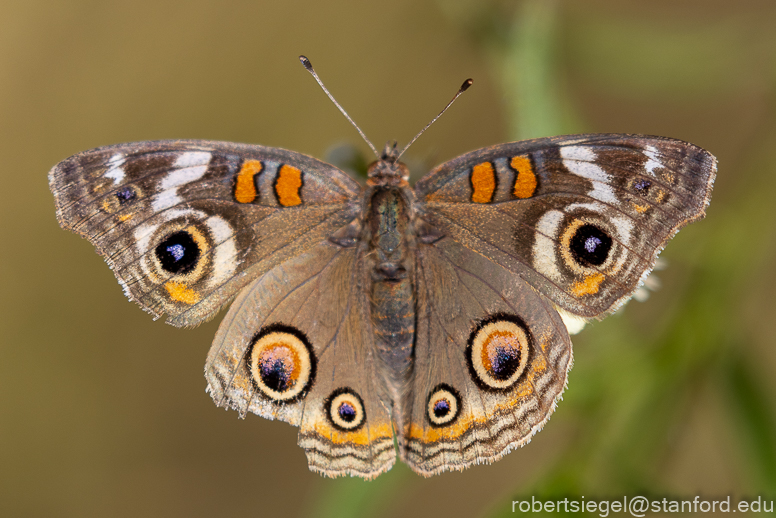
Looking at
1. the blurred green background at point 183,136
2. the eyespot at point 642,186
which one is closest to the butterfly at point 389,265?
the eyespot at point 642,186

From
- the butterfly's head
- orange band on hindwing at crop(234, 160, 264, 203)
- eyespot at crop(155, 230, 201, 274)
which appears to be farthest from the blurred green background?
eyespot at crop(155, 230, 201, 274)

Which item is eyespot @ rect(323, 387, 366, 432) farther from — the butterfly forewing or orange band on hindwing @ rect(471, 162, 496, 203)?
orange band on hindwing @ rect(471, 162, 496, 203)

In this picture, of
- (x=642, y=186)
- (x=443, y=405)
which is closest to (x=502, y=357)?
(x=443, y=405)

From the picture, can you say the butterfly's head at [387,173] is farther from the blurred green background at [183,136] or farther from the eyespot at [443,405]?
the blurred green background at [183,136]

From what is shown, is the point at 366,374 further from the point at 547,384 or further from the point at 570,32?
the point at 570,32

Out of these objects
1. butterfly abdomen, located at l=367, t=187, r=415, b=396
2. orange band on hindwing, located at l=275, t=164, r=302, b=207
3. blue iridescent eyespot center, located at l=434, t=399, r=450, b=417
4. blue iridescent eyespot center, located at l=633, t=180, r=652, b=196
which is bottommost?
blue iridescent eyespot center, located at l=434, t=399, r=450, b=417
